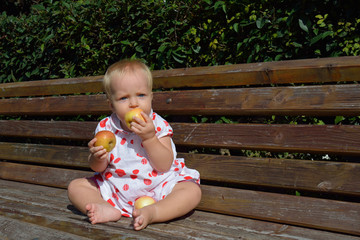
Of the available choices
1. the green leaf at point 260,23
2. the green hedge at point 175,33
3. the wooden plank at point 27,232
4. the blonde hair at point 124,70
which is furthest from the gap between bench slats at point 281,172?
the wooden plank at point 27,232

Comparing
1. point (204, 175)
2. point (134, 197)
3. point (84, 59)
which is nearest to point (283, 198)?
point (204, 175)

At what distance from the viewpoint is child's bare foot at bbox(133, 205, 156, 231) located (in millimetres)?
2025

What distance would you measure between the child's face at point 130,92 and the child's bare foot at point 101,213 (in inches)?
21.7

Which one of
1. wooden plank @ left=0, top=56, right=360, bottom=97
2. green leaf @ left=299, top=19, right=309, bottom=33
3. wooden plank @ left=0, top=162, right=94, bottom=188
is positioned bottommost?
wooden plank @ left=0, top=162, right=94, bottom=188

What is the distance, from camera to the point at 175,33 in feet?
9.96

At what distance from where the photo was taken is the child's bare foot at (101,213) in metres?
2.17

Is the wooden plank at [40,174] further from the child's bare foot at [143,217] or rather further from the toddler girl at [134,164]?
the child's bare foot at [143,217]

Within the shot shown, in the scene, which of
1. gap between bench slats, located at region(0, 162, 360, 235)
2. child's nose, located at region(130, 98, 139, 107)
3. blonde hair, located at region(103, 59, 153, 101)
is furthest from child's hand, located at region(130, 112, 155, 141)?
gap between bench slats, located at region(0, 162, 360, 235)

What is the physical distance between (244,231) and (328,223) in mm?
424

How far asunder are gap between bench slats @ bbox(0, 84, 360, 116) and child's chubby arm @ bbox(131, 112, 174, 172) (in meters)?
0.34

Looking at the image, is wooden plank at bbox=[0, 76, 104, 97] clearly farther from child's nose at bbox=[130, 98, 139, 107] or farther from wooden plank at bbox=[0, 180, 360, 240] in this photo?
wooden plank at bbox=[0, 180, 360, 240]

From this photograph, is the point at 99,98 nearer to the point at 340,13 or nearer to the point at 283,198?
the point at 283,198

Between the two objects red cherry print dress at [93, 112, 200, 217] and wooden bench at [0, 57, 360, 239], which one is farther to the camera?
red cherry print dress at [93, 112, 200, 217]

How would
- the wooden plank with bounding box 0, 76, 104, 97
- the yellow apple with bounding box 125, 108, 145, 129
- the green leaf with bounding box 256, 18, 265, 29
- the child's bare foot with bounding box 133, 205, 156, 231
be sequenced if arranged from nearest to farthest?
the child's bare foot with bounding box 133, 205, 156, 231 < the yellow apple with bounding box 125, 108, 145, 129 < the green leaf with bounding box 256, 18, 265, 29 < the wooden plank with bounding box 0, 76, 104, 97
